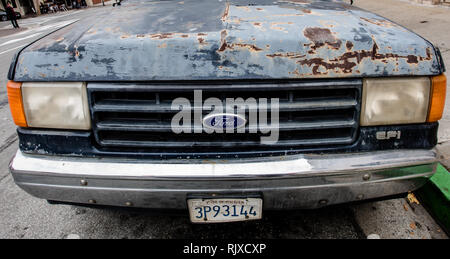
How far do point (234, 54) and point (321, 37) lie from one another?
1.39ft

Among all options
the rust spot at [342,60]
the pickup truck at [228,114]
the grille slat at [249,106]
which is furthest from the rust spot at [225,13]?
the grille slat at [249,106]

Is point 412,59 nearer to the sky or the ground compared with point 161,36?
nearer to the ground

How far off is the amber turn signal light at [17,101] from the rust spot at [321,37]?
1453 millimetres

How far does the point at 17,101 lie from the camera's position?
5.24ft

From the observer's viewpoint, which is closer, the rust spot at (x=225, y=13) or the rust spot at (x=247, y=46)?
the rust spot at (x=247, y=46)

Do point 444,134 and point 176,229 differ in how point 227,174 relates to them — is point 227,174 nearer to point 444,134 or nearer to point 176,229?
point 176,229

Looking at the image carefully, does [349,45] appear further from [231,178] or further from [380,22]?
[231,178]

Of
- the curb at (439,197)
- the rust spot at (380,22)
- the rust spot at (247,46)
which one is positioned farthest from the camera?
the curb at (439,197)

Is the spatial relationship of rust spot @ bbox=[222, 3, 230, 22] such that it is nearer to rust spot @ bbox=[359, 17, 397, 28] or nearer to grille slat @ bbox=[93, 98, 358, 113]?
grille slat @ bbox=[93, 98, 358, 113]

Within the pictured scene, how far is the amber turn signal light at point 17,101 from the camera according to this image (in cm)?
156

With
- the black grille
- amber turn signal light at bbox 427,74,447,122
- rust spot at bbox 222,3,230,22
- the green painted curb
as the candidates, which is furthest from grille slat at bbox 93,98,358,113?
the green painted curb

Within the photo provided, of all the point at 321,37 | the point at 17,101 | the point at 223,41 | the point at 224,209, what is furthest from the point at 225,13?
the point at 17,101

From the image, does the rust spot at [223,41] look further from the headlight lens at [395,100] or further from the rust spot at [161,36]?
the headlight lens at [395,100]
